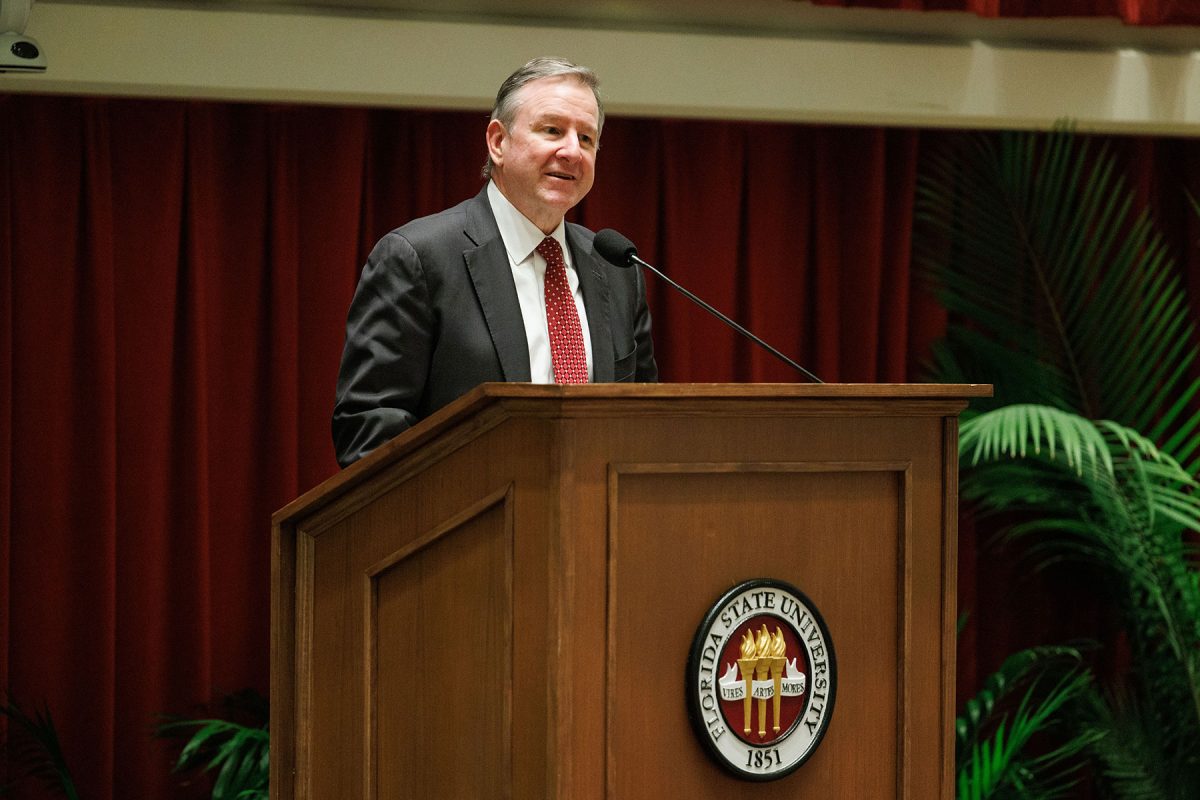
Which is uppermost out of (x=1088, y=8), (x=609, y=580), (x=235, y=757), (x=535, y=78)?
(x=1088, y=8)

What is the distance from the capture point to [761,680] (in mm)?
1500

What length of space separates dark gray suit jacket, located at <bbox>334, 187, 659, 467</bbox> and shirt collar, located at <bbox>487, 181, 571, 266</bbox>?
0.02 m

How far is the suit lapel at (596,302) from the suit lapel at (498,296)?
0.41 ft

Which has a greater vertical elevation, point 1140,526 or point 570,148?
point 570,148

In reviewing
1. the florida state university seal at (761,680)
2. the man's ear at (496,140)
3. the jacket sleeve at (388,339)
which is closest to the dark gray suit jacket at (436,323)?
the jacket sleeve at (388,339)

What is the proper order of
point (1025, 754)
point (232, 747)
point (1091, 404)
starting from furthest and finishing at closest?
point (1025, 754), point (1091, 404), point (232, 747)

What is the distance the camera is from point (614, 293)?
2.25m

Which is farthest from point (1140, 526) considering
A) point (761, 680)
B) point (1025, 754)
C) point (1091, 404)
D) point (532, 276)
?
point (761, 680)

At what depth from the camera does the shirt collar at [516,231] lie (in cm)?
216

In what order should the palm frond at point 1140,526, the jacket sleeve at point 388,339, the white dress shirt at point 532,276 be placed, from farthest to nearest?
the palm frond at point 1140,526 → the white dress shirt at point 532,276 → the jacket sleeve at point 388,339

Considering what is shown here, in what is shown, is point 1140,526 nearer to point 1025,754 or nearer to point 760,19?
point 1025,754

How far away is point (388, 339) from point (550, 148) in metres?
0.40

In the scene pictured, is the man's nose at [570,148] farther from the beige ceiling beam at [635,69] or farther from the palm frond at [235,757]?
the palm frond at [235,757]

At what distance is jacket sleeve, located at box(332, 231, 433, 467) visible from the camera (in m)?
1.99
